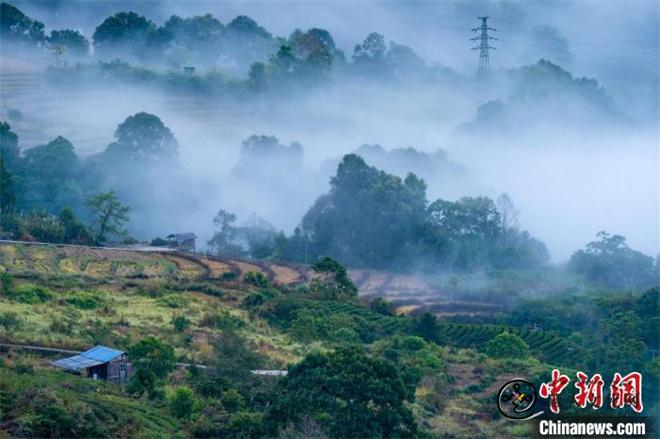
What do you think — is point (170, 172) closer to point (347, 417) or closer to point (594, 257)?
point (594, 257)

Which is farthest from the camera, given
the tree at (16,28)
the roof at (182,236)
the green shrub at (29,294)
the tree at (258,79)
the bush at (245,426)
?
the tree at (258,79)

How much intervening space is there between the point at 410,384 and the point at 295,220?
112 ft

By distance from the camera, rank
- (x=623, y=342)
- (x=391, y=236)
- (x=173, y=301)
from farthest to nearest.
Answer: (x=391, y=236) → (x=173, y=301) → (x=623, y=342)

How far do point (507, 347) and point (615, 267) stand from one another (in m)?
16.7

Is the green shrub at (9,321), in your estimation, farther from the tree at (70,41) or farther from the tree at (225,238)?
the tree at (70,41)

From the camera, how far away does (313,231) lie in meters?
53.0

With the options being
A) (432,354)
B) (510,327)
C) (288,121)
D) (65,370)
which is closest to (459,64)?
(288,121)

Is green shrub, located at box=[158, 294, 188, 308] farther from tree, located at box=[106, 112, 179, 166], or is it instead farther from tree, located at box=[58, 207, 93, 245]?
tree, located at box=[106, 112, 179, 166]

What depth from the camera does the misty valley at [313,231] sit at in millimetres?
24688

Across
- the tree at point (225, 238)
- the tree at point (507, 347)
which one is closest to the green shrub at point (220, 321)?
the tree at point (507, 347)

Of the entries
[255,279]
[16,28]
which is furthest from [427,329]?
[16,28]

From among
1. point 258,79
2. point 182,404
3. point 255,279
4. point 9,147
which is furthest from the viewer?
point 258,79

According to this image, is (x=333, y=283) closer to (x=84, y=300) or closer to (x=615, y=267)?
(x=84, y=300)

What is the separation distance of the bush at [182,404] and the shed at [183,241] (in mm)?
25729
